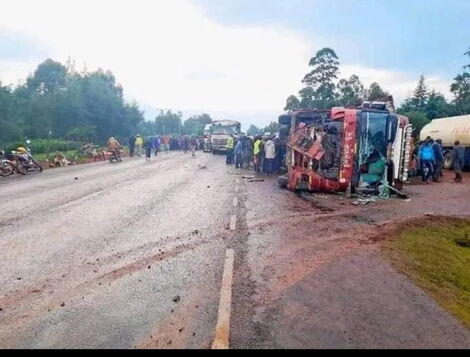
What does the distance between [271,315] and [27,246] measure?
4344 mm

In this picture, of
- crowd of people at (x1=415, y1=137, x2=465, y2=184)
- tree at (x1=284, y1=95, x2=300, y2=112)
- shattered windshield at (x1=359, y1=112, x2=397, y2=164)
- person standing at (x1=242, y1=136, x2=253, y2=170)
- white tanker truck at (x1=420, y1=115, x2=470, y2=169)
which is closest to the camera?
shattered windshield at (x1=359, y1=112, x2=397, y2=164)

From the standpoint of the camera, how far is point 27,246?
278 inches

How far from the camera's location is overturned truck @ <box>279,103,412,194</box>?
44.3ft

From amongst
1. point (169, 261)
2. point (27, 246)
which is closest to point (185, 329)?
point (169, 261)

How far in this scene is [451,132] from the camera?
2441 centimetres

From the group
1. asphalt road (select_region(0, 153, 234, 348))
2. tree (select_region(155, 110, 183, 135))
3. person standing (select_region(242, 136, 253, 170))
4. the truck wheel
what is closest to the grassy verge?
asphalt road (select_region(0, 153, 234, 348))

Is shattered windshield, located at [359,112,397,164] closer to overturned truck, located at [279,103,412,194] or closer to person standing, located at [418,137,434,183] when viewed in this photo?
overturned truck, located at [279,103,412,194]

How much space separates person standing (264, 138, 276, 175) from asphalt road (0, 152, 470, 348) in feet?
32.5

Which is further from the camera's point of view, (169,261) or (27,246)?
(27,246)

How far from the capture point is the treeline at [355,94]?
39562 mm

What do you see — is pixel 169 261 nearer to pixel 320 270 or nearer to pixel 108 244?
pixel 108 244

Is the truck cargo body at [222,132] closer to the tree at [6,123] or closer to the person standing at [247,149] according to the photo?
the person standing at [247,149]

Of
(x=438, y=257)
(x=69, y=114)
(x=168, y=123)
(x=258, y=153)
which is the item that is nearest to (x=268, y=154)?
(x=258, y=153)
